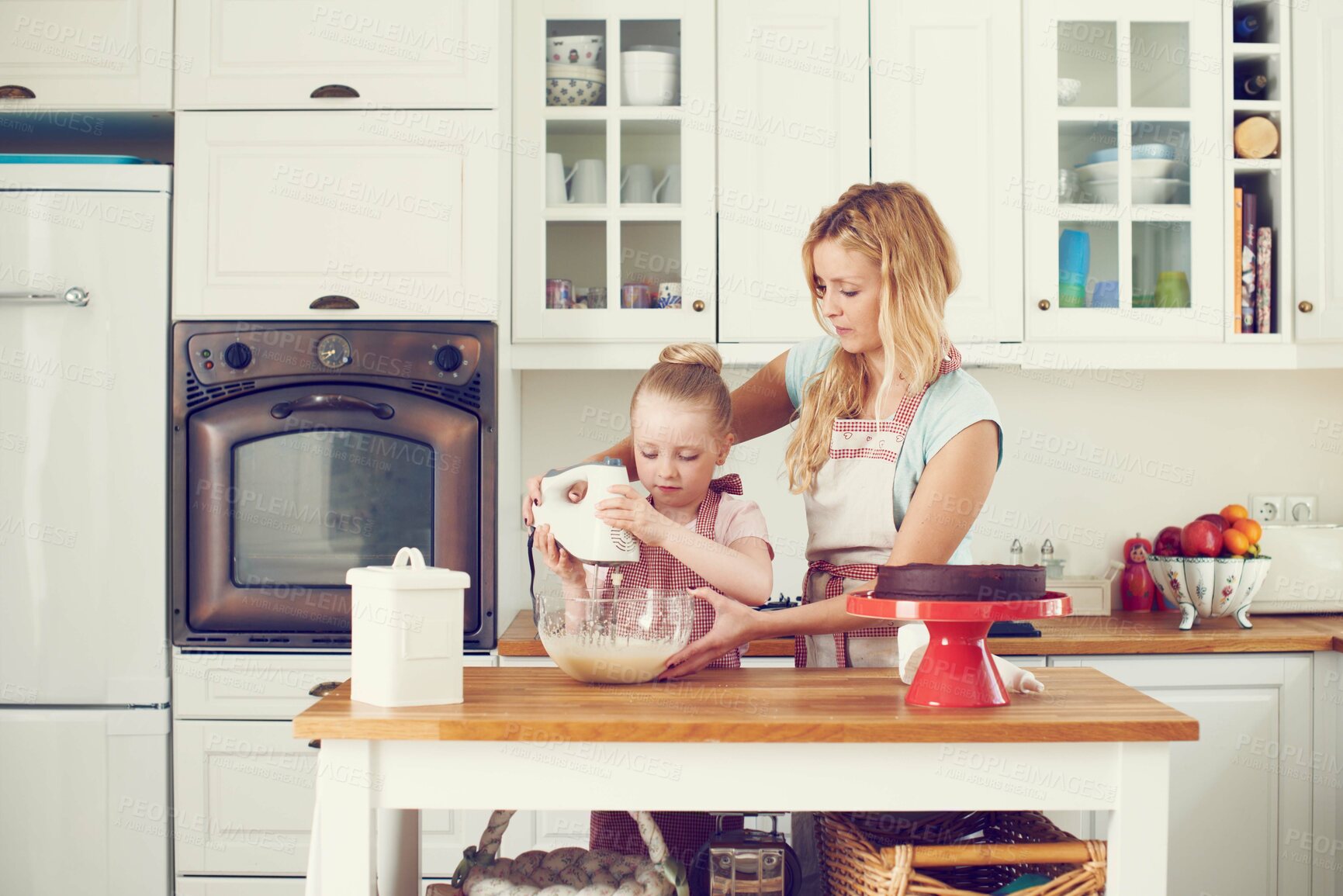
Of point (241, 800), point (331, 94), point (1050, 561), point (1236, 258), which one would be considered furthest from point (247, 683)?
point (1236, 258)

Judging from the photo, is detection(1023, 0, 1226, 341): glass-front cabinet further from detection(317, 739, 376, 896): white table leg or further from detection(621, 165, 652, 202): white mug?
detection(317, 739, 376, 896): white table leg

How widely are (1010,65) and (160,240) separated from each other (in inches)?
73.1

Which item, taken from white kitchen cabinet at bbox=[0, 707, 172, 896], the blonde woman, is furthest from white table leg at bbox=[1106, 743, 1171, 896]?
white kitchen cabinet at bbox=[0, 707, 172, 896]

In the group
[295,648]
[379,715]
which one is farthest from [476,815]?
[379,715]

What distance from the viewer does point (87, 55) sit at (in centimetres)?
235

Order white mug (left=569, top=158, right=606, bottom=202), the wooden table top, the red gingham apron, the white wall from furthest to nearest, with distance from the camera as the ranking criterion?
the white wall
white mug (left=569, top=158, right=606, bottom=202)
the red gingham apron
the wooden table top

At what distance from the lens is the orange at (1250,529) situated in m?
2.58

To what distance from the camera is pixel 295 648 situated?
2.27m

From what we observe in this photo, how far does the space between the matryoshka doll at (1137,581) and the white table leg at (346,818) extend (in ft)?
7.14

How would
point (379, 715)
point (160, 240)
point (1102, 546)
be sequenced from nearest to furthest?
1. point (379, 715)
2. point (160, 240)
3. point (1102, 546)

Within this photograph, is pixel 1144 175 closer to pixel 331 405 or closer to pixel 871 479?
pixel 871 479

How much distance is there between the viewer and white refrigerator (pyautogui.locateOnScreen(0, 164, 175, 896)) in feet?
7.35

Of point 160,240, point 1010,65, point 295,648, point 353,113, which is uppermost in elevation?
point 1010,65

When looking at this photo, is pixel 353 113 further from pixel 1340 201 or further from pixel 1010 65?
pixel 1340 201
